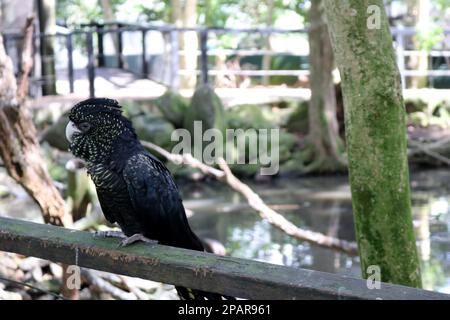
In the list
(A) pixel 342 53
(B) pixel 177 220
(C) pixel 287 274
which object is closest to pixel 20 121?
(B) pixel 177 220

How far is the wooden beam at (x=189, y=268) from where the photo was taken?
5.85 feet

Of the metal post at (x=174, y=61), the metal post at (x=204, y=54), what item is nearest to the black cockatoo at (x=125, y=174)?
the metal post at (x=204, y=54)

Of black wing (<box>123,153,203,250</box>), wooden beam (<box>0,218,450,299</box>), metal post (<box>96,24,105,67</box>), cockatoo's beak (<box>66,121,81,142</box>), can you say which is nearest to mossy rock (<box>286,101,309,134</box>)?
metal post (<box>96,24,105,67</box>)

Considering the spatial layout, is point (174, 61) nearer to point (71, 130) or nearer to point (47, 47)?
point (47, 47)

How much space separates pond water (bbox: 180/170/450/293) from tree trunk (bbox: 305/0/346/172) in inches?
14.9

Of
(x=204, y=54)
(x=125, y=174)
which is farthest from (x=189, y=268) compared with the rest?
(x=204, y=54)

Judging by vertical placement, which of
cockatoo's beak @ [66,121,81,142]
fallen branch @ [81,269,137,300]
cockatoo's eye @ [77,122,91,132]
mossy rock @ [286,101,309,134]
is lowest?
mossy rock @ [286,101,309,134]

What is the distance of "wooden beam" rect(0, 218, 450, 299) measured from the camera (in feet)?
5.85

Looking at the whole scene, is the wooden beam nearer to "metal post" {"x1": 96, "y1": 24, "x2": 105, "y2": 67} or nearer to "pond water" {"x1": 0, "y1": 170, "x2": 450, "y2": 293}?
"pond water" {"x1": 0, "y1": 170, "x2": 450, "y2": 293}

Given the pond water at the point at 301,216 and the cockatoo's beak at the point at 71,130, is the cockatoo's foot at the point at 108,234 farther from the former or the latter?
the pond water at the point at 301,216

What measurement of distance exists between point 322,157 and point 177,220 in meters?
9.29

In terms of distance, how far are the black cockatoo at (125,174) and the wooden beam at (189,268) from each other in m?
0.39

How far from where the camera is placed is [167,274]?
2113 mm
